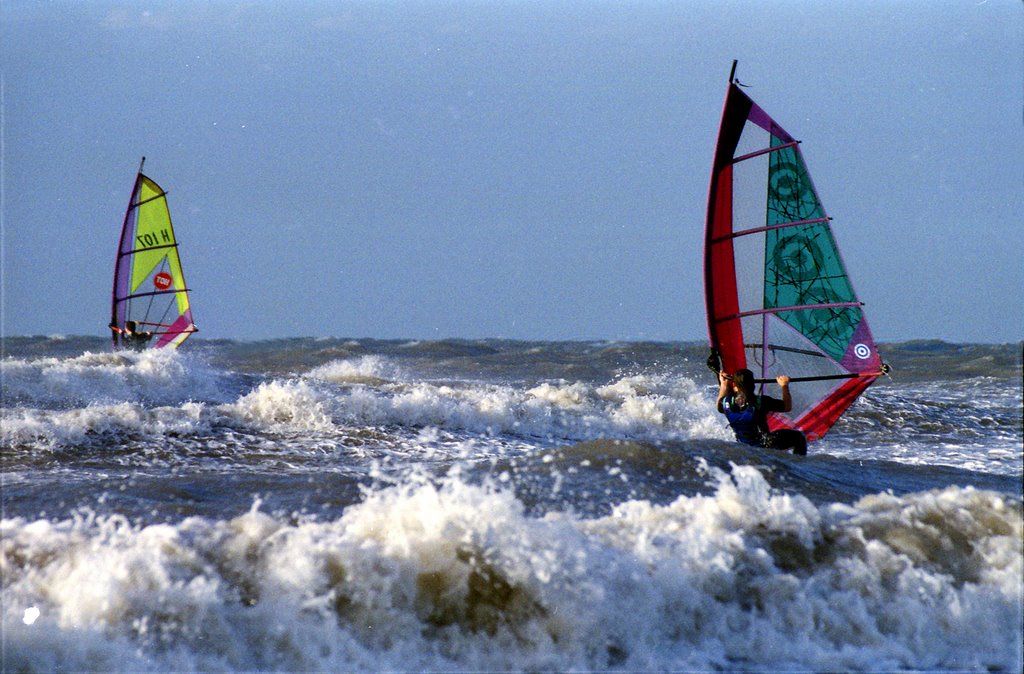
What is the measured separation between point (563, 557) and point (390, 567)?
758 millimetres

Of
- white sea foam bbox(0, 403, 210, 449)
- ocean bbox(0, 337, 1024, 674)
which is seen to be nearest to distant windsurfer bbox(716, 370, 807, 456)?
ocean bbox(0, 337, 1024, 674)

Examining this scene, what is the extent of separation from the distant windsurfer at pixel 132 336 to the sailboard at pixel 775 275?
41.3ft

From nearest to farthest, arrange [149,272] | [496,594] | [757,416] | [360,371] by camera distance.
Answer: [496,594] < [757,416] < [149,272] < [360,371]

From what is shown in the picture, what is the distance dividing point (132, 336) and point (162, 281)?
117cm

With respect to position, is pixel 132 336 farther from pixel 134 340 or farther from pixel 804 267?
pixel 804 267

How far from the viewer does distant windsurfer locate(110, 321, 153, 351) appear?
17.3m

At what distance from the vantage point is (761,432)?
7.55 metres

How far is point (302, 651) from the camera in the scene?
361cm

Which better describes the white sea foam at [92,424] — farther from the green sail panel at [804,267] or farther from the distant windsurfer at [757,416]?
the green sail panel at [804,267]

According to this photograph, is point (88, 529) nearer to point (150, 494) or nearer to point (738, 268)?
point (150, 494)

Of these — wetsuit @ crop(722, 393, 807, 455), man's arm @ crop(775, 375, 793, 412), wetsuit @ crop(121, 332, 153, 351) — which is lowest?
wetsuit @ crop(722, 393, 807, 455)

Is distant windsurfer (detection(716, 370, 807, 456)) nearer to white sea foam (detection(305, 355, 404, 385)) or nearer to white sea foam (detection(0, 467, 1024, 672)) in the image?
white sea foam (detection(0, 467, 1024, 672))

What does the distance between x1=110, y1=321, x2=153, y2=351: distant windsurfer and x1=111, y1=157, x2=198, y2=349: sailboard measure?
59 millimetres

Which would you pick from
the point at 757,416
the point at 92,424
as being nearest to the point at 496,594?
the point at 757,416
